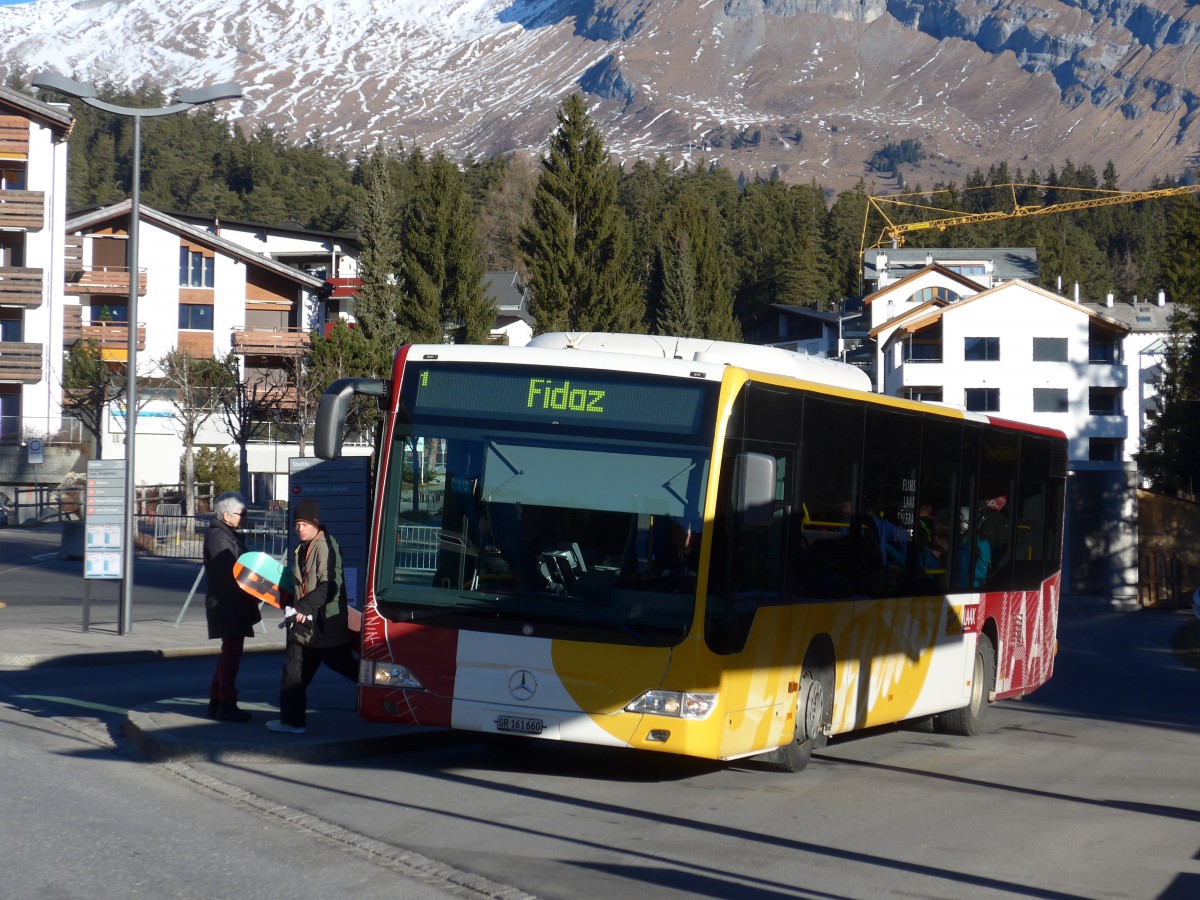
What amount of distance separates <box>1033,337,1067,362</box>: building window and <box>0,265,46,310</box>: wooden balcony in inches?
2004

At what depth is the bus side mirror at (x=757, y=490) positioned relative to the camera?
9.47m

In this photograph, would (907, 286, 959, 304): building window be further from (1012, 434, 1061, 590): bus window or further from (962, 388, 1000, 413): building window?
(1012, 434, 1061, 590): bus window

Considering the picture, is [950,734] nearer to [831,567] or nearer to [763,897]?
[831,567]

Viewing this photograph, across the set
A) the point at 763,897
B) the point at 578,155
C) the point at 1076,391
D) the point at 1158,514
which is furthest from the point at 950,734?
the point at 1076,391

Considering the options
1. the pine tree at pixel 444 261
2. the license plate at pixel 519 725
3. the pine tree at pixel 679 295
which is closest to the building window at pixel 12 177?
the pine tree at pixel 444 261

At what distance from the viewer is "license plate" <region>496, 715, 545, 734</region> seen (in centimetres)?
960

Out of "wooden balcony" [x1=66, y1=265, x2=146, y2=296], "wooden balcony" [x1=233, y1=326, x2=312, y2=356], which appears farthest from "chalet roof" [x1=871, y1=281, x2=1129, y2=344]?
"wooden balcony" [x1=66, y1=265, x2=146, y2=296]

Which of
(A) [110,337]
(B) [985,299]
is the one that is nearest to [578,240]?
(A) [110,337]

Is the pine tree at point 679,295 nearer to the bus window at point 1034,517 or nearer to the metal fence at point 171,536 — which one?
the metal fence at point 171,536

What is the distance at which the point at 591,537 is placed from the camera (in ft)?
31.6

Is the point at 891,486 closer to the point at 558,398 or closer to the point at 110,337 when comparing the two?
the point at 558,398

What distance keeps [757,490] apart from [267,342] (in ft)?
207

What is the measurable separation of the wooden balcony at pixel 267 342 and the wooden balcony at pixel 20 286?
509 inches

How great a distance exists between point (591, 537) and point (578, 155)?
197ft
